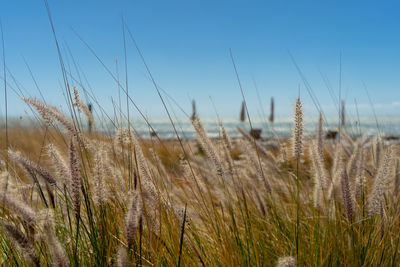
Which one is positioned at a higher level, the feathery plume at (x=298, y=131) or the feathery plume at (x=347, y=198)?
the feathery plume at (x=298, y=131)

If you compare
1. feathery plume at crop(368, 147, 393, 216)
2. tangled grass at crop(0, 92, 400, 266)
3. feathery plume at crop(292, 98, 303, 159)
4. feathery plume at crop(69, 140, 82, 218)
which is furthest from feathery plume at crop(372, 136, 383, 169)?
feathery plume at crop(69, 140, 82, 218)

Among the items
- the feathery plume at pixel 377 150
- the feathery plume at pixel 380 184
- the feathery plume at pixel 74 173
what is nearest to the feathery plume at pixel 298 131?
the feathery plume at pixel 380 184

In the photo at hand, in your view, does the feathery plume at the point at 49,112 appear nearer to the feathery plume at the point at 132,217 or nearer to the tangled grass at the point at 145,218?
the tangled grass at the point at 145,218

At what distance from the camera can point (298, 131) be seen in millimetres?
1501

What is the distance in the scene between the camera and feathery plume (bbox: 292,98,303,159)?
1.44 m

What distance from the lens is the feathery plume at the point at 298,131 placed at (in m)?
1.44

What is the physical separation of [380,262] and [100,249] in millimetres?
1201

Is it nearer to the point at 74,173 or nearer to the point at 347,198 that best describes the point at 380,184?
the point at 347,198

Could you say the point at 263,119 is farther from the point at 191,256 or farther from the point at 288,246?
the point at 191,256

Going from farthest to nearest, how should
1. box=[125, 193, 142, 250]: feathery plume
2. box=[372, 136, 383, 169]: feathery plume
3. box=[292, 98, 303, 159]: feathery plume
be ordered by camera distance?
box=[372, 136, 383, 169]: feathery plume
box=[292, 98, 303, 159]: feathery plume
box=[125, 193, 142, 250]: feathery plume

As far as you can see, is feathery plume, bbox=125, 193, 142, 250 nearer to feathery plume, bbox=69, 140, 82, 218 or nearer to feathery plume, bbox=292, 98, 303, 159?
feathery plume, bbox=69, 140, 82, 218

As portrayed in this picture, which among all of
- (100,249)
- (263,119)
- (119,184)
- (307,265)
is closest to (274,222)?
(307,265)

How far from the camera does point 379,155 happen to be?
94.1 inches

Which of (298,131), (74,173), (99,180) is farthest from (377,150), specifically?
(74,173)
